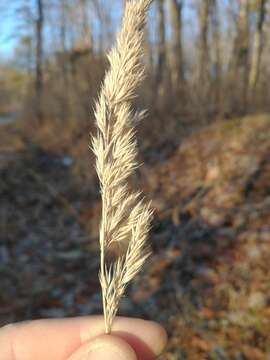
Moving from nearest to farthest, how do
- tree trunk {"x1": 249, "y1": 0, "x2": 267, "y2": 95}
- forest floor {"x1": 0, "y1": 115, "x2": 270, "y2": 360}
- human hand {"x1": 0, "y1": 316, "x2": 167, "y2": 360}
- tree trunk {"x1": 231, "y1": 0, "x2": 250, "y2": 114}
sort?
human hand {"x1": 0, "y1": 316, "x2": 167, "y2": 360} → forest floor {"x1": 0, "y1": 115, "x2": 270, "y2": 360} → tree trunk {"x1": 231, "y1": 0, "x2": 250, "y2": 114} → tree trunk {"x1": 249, "y1": 0, "x2": 267, "y2": 95}

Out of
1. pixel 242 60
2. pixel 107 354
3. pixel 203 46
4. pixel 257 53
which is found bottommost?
pixel 107 354

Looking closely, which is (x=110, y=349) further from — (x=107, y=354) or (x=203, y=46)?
(x=203, y=46)

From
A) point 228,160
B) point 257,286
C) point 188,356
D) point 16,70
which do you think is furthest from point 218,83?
point 16,70

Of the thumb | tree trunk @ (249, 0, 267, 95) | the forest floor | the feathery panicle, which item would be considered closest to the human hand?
the thumb

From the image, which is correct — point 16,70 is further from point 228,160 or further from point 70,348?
point 70,348

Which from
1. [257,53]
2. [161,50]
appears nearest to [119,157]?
[257,53]

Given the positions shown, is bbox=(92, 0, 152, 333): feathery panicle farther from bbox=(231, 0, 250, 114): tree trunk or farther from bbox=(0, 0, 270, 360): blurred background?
bbox=(231, 0, 250, 114): tree trunk

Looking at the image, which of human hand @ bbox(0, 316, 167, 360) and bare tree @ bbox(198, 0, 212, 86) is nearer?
human hand @ bbox(0, 316, 167, 360)
